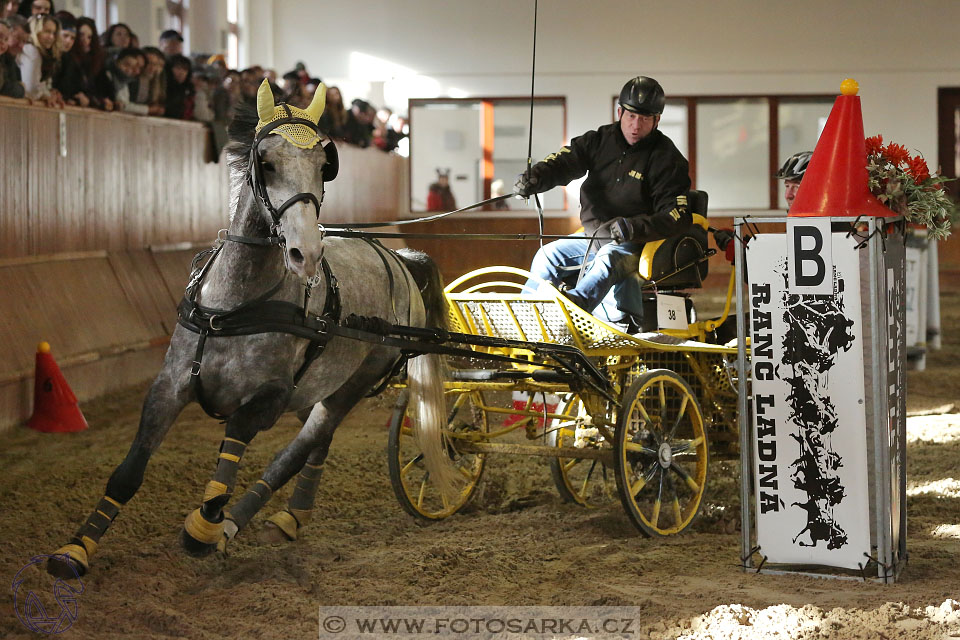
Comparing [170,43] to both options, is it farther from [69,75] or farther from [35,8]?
[69,75]

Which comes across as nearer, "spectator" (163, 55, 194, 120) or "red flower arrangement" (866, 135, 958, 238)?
"red flower arrangement" (866, 135, 958, 238)

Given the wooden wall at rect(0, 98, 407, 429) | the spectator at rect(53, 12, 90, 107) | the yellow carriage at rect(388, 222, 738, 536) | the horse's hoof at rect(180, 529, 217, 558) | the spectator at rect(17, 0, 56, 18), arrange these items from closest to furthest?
the horse's hoof at rect(180, 529, 217, 558) → the yellow carriage at rect(388, 222, 738, 536) → the wooden wall at rect(0, 98, 407, 429) → the spectator at rect(53, 12, 90, 107) → the spectator at rect(17, 0, 56, 18)

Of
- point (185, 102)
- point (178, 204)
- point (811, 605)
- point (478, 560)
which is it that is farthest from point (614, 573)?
point (185, 102)

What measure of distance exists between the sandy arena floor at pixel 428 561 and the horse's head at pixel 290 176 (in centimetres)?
117

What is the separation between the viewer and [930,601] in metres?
3.59

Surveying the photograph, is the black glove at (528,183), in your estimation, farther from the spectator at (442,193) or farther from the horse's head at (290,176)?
the spectator at (442,193)

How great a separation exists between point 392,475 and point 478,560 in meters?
0.81

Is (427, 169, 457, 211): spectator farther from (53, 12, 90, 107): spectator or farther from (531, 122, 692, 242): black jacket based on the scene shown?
(531, 122, 692, 242): black jacket

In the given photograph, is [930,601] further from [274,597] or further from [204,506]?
[204,506]

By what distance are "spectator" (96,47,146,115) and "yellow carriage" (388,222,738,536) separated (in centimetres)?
521

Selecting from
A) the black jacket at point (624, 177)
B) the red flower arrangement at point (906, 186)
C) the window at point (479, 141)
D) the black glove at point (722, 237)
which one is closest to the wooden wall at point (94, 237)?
the black jacket at point (624, 177)

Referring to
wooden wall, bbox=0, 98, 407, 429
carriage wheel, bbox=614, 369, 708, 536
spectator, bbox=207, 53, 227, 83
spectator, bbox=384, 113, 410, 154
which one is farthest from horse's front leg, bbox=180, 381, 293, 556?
spectator, bbox=384, 113, 410, 154

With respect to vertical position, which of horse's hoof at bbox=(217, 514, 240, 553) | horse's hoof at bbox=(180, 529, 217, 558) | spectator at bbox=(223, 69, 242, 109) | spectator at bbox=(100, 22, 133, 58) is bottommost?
horse's hoof at bbox=(217, 514, 240, 553)

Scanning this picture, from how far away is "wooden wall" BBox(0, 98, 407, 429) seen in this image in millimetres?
7152
